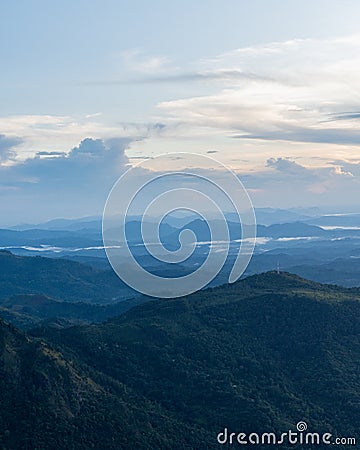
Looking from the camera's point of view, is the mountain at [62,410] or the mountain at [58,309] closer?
the mountain at [62,410]

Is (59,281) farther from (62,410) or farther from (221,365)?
(62,410)

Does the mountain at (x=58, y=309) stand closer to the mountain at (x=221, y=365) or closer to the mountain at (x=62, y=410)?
the mountain at (x=221, y=365)

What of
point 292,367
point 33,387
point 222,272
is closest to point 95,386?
point 33,387
